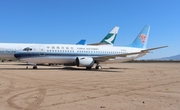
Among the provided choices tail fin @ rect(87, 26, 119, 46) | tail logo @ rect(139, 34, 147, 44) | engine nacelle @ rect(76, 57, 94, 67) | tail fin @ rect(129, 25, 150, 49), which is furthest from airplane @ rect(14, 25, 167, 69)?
tail fin @ rect(87, 26, 119, 46)

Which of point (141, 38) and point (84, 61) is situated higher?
point (141, 38)

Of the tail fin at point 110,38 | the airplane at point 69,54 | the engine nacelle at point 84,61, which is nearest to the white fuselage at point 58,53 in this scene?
the airplane at point 69,54

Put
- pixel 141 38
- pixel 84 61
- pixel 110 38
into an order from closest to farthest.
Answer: pixel 84 61
pixel 141 38
pixel 110 38

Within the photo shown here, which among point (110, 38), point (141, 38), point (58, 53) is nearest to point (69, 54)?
point (58, 53)

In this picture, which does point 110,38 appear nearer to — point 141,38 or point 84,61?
point 141,38

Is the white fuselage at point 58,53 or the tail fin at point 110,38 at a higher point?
the tail fin at point 110,38

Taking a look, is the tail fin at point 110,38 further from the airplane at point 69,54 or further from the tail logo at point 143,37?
the airplane at point 69,54

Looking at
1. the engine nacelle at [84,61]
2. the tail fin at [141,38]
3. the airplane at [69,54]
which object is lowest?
the engine nacelle at [84,61]

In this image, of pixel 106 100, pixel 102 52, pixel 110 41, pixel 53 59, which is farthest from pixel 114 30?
pixel 106 100

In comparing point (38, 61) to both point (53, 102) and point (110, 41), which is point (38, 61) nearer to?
point (53, 102)

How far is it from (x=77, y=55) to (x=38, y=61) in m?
4.94

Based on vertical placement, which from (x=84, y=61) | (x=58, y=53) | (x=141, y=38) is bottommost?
(x=84, y=61)

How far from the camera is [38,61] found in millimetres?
24672

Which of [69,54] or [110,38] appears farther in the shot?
[110,38]
